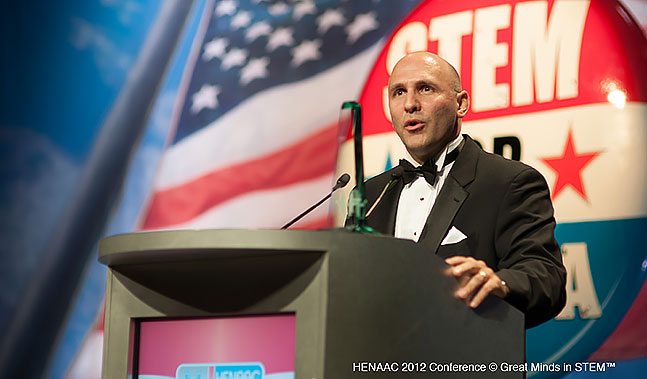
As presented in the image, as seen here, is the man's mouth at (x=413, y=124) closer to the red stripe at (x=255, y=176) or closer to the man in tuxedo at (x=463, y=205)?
the man in tuxedo at (x=463, y=205)

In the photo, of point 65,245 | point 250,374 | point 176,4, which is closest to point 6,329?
point 65,245

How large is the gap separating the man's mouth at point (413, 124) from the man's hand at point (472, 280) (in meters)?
0.79

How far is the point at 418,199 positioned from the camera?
2.09 meters

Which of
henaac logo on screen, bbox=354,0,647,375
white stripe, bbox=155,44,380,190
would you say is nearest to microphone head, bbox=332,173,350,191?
henaac logo on screen, bbox=354,0,647,375

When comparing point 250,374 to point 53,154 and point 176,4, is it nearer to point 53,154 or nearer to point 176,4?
point 53,154

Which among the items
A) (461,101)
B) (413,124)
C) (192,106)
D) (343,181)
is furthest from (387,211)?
(192,106)

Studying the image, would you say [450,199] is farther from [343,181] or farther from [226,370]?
[226,370]

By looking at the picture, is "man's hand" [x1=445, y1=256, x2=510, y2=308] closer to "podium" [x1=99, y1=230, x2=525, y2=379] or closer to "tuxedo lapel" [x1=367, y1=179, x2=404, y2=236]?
"podium" [x1=99, y1=230, x2=525, y2=379]

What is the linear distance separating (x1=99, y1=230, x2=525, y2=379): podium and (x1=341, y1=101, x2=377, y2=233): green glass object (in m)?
0.13

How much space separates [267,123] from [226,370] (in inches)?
102

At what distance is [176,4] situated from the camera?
4.02m

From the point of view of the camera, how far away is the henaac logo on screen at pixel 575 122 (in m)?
2.64

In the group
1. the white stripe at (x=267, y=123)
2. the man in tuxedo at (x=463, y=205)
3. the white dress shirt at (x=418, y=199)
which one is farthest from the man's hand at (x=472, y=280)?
the white stripe at (x=267, y=123)

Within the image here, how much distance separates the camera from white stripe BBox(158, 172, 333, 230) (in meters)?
3.62
